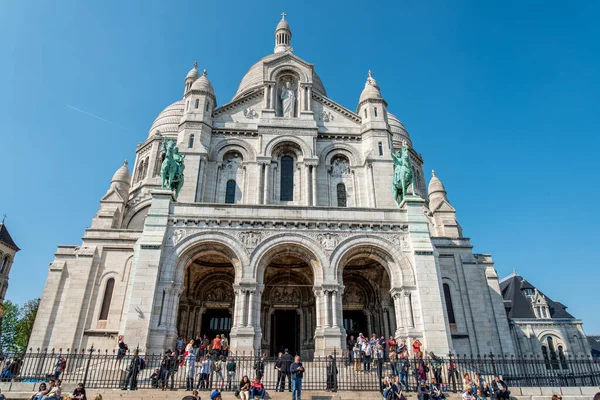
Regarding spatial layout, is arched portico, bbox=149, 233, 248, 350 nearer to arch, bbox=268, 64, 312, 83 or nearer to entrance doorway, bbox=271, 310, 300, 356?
entrance doorway, bbox=271, 310, 300, 356

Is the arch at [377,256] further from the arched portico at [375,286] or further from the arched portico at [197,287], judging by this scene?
the arched portico at [197,287]

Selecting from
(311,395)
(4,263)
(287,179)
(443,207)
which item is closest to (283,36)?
(287,179)

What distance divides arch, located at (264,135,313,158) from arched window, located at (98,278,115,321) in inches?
483

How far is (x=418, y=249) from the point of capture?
1923cm

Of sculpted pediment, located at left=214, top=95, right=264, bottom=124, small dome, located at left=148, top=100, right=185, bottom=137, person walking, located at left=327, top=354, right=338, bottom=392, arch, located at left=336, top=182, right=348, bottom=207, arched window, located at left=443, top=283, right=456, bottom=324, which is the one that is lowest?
person walking, located at left=327, top=354, right=338, bottom=392

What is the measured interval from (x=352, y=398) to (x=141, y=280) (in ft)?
33.7

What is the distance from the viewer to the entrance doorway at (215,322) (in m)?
23.1

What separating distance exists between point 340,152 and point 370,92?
17.7ft

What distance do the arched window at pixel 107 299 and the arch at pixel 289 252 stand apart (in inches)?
420

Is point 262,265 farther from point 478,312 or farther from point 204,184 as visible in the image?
point 478,312

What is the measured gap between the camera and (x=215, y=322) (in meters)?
23.3

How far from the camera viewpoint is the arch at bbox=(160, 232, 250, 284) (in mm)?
18406

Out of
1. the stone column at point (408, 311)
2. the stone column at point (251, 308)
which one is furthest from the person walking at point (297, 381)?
the stone column at point (408, 311)

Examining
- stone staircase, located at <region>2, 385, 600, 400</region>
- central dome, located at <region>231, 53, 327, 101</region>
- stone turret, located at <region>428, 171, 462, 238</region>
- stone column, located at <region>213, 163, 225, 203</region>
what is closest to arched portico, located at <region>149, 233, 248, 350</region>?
stone staircase, located at <region>2, 385, 600, 400</region>
